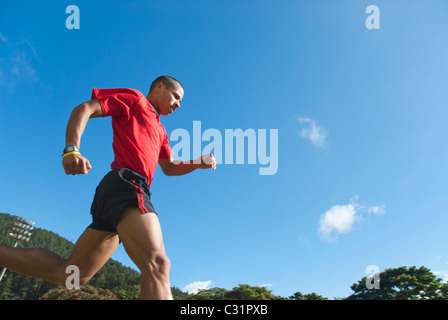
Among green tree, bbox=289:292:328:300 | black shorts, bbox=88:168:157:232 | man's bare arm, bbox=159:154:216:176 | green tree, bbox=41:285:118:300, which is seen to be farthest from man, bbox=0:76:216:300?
green tree, bbox=289:292:328:300

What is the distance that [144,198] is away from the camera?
2486mm

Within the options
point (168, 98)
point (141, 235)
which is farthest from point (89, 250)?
point (168, 98)

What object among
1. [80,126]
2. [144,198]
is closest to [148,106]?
[80,126]

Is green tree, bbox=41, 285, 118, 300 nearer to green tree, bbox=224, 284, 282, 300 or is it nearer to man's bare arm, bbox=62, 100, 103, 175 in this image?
green tree, bbox=224, 284, 282, 300

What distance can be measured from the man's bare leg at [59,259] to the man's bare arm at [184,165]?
1.26 meters

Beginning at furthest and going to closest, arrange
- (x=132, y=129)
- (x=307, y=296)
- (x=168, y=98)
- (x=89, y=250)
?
(x=307, y=296) < (x=168, y=98) < (x=132, y=129) < (x=89, y=250)

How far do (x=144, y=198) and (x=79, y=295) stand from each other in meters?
33.9

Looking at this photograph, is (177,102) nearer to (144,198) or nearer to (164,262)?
(144,198)

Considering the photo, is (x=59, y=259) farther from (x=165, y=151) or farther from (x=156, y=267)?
(x=165, y=151)

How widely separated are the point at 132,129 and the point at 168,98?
67cm

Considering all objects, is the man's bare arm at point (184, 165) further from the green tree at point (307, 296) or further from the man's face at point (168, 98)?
the green tree at point (307, 296)

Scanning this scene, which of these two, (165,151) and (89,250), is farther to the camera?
(165,151)

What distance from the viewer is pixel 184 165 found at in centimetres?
378

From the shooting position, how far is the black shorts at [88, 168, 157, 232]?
241 cm
